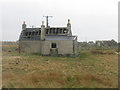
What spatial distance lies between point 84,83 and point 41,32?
2661 cm

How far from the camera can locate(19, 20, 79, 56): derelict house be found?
122 ft

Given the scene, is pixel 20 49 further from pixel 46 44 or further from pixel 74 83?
pixel 74 83

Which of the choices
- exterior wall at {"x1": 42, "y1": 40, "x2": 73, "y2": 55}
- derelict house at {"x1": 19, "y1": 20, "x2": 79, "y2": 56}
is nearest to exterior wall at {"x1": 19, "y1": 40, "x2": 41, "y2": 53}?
derelict house at {"x1": 19, "y1": 20, "x2": 79, "y2": 56}

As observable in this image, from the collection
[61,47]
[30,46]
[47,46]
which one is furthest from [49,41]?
[30,46]

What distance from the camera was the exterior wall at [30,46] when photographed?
40312mm

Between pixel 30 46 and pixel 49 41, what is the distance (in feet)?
15.6

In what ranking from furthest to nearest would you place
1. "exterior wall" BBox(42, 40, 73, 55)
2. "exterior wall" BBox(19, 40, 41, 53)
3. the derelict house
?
"exterior wall" BBox(19, 40, 41, 53)
the derelict house
"exterior wall" BBox(42, 40, 73, 55)

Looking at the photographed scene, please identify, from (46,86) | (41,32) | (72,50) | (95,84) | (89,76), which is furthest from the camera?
(41,32)

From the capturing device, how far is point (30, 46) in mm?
40844

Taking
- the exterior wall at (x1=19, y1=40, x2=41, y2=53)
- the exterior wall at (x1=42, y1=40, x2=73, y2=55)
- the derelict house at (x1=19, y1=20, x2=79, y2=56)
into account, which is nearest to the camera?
the exterior wall at (x1=42, y1=40, x2=73, y2=55)

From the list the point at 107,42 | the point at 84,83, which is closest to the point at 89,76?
the point at 84,83

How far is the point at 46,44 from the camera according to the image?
38156mm

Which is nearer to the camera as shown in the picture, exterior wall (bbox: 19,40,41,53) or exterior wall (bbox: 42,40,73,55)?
exterior wall (bbox: 42,40,73,55)

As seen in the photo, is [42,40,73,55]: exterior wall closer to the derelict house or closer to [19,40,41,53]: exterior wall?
the derelict house
